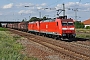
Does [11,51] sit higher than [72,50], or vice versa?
[11,51]

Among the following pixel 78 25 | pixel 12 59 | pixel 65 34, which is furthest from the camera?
pixel 78 25

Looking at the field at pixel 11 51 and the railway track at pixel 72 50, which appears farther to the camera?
the railway track at pixel 72 50

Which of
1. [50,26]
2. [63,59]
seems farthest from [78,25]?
[63,59]

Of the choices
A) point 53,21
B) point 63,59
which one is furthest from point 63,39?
point 63,59

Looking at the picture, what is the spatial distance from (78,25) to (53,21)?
265ft

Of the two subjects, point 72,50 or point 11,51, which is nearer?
point 11,51

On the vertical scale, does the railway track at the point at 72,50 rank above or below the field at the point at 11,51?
below

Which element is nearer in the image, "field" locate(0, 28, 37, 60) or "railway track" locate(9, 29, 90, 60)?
"field" locate(0, 28, 37, 60)

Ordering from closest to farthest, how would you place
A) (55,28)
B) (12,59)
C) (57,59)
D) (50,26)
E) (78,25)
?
(12,59) < (57,59) < (55,28) < (50,26) < (78,25)

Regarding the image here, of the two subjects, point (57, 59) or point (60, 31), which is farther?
point (60, 31)

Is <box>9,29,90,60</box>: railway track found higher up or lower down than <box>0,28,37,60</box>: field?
lower down

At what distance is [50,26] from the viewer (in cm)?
3628

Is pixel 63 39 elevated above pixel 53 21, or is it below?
below

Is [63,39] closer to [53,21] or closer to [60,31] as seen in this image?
[60,31]
